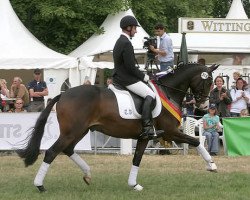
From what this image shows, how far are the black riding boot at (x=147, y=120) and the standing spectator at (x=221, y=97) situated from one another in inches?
294

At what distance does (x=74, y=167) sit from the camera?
48.2 feet

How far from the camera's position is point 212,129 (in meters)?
17.9

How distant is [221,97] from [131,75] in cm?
788

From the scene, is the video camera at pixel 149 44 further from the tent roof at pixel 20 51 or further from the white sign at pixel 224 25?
the white sign at pixel 224 25

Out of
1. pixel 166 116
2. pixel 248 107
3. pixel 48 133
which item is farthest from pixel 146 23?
pixel 166 116

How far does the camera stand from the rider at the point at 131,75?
11375 millimetres

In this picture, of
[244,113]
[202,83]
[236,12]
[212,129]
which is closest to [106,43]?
[236,12]

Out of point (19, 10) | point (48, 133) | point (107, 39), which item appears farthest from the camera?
point (19, 10)

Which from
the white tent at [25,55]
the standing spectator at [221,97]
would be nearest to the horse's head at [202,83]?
the standing spectator at [221,97]

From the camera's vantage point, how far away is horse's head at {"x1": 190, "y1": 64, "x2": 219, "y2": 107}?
12.3m

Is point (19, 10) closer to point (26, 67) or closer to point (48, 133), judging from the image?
point (26, 67)

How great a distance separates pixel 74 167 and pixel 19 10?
20.3m

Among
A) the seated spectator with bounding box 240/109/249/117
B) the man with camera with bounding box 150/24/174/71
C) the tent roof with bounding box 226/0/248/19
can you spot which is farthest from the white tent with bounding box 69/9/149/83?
the man with camera with bounding box 150/24/174/71

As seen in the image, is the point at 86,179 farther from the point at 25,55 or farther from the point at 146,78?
the point at 25,55
